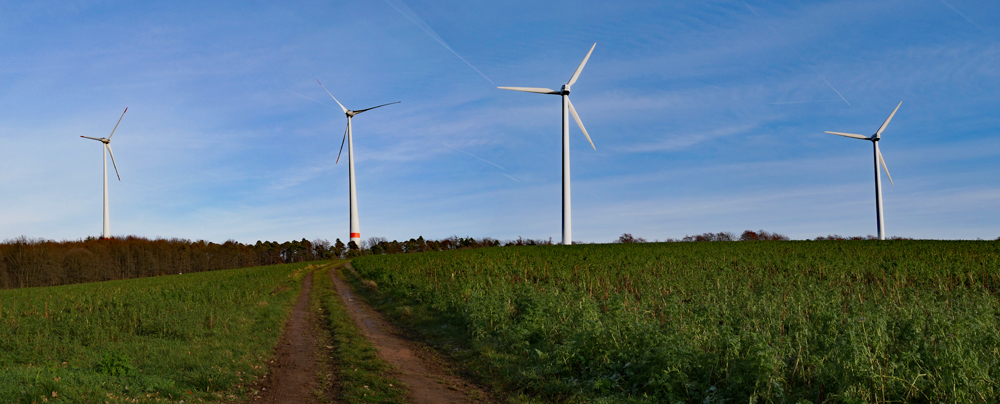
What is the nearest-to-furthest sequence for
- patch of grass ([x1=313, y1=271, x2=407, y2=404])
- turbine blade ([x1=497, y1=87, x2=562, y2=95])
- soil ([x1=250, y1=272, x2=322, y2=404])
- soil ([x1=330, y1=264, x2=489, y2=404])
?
1. patch of grass ([x1=313, y1=271, x2=407, y2=404])
2. soil ([x1=330, y1=264, x2=489, y2=404])
3. soil ([x1=250, y1=272, x2=322, y2=404])
4. turbine blade ([x1=497, y1=87, x2=562, y2=95])

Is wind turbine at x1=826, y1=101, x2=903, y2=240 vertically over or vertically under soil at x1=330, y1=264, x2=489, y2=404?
over

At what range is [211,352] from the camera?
1293 centimetres

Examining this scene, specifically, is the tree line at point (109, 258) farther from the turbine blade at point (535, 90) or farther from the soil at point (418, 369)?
the soil at point (418, 369)

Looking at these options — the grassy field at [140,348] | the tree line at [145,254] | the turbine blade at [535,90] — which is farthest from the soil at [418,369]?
the tree line at [145,254]

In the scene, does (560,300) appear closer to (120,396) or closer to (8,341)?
(120,396)

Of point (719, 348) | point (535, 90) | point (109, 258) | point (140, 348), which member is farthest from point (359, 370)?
point (109, 258)

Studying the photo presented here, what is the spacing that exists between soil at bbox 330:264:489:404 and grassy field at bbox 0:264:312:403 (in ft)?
9.57

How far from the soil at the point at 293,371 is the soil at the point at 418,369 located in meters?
1.66

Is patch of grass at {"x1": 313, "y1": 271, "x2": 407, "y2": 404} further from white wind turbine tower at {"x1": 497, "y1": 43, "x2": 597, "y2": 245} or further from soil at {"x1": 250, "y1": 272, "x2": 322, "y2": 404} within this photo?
white wind turbine tower at {"x1": 497, "y1": 43, "x2": 597, "y2": 245}

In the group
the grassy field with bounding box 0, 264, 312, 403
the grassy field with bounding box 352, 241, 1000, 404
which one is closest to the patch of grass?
the grassy field with bounding box 0, 264, 312, 403

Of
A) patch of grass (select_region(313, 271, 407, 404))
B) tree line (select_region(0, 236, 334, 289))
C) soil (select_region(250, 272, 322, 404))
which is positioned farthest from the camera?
tree line (select_region(0, 236, 334, 289))

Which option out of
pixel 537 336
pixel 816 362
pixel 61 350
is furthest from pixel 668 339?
pixel 61 350

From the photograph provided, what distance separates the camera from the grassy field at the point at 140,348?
359 inches

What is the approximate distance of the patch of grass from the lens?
9312mm
